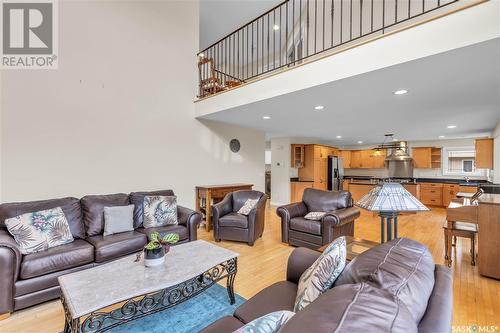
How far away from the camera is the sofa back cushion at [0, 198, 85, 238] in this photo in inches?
99.7

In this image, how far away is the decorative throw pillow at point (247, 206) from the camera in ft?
13.2

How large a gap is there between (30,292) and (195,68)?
164 inches

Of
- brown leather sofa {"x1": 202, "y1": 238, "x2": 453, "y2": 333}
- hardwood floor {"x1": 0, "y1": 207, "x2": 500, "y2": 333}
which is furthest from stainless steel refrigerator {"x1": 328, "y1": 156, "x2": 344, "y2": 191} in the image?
brown leather sofa {"x1": 202, "y1": 238, "x2": 453, "y2": 333}

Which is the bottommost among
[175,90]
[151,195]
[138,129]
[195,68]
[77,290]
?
[77,290]

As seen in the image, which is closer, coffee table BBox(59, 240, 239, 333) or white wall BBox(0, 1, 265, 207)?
coffee table BBox(59, 240, 239, 333)

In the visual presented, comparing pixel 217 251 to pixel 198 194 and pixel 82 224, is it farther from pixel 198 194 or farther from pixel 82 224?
pixel 198 194

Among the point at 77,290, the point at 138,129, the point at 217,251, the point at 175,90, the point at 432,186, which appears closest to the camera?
the point at 77,290

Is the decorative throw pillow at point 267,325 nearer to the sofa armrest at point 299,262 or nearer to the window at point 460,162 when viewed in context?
the sofa armrest at point 299,262

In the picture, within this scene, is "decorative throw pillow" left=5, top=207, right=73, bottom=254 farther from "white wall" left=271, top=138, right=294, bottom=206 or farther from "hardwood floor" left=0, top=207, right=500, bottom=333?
"white wall" left=271, top=138, right=294, bottom=206

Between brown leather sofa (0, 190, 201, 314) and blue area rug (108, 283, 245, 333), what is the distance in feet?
2.88

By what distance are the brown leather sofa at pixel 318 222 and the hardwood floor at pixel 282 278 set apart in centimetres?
28

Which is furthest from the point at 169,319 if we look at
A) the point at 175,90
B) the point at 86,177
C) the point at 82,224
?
the point at 175,90

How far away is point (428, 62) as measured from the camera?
2.17 meters

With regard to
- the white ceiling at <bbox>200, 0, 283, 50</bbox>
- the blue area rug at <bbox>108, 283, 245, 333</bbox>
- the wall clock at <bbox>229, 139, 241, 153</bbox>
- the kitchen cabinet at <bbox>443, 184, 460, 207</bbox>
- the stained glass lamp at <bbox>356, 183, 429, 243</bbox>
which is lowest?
the blue area rug at <bbox>108, 283, 245, 333</bbox>
